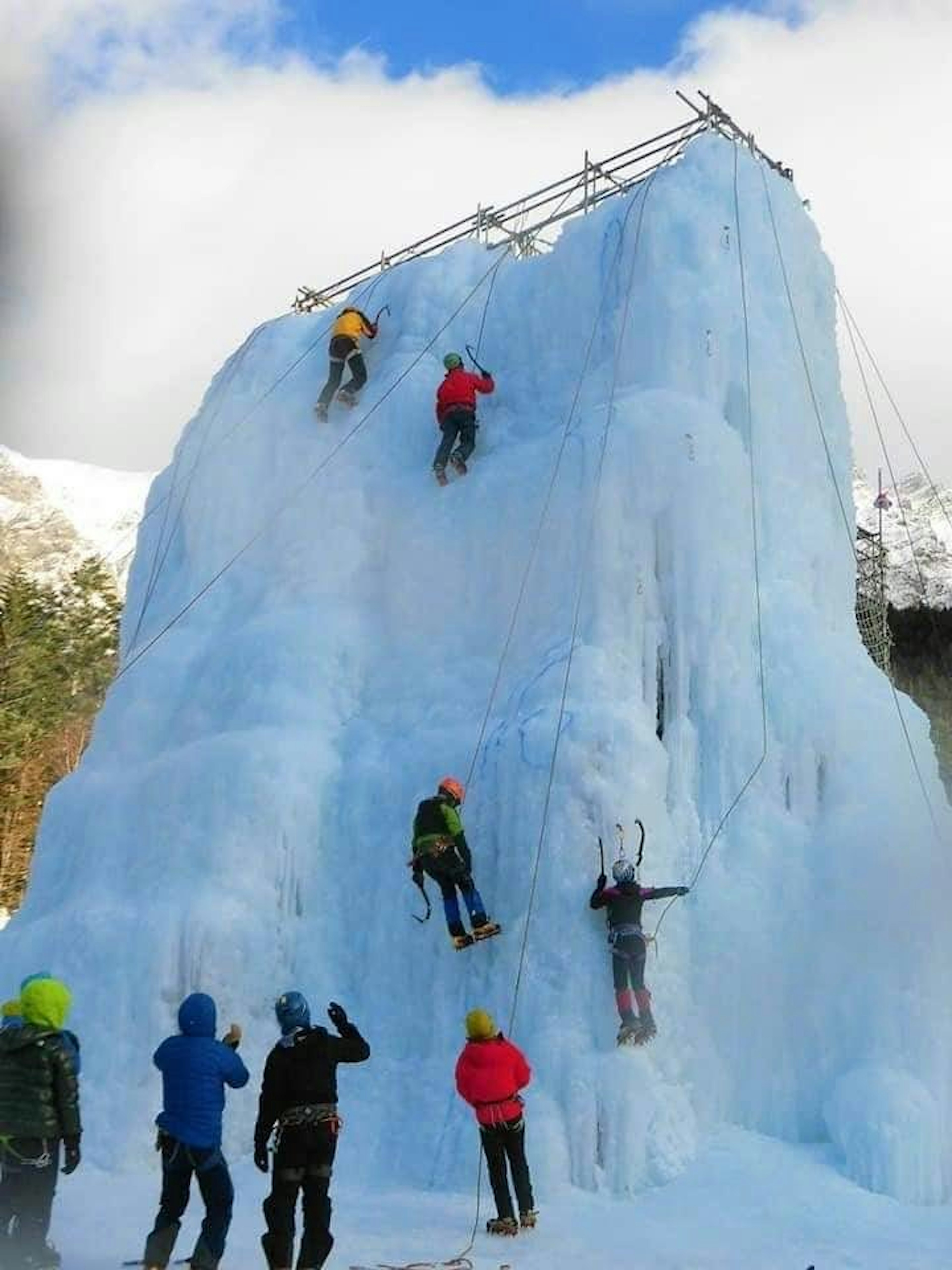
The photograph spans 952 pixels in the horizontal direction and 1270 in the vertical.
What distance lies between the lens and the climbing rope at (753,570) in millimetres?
9703

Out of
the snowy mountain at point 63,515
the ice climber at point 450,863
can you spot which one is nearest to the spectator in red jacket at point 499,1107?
the ice climber at point 450,863

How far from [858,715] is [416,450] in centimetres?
521

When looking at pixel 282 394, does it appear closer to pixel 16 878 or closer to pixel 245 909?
pixel 245 909

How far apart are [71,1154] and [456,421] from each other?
778 centimetres

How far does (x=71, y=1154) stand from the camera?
5910mm

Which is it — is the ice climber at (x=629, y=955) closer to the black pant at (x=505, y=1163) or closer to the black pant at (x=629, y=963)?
the black pant at (x=629, y=963)

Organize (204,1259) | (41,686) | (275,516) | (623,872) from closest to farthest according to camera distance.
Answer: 1. (204,1259)
2. (623,872)
3. (275,516)
4. (41,686)

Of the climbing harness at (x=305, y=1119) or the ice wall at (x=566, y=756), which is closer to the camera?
the climbing harness at (x=305, y=1119)

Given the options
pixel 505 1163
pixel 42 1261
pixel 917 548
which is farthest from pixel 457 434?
pixel 917 548

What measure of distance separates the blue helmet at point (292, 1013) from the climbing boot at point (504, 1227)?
205cm

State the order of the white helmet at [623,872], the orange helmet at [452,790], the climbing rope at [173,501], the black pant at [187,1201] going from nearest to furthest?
the black pant at [187,1201]
the white helmet at [623,872]
the orange helmet at [452,790]
the climbing rope at [173,501]

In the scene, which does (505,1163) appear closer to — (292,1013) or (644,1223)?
(644,1223)

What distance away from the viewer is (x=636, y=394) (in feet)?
36.5

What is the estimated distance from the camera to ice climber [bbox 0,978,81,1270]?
231 inches
